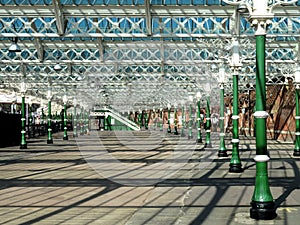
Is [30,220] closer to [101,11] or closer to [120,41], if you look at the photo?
[101,11]

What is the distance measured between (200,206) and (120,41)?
19.7m

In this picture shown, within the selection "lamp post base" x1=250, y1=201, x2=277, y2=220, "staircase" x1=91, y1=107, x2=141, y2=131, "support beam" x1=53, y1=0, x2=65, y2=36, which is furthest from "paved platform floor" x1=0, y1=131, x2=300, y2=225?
"staircase" x1=91, y1=107, x2=141, y2=131

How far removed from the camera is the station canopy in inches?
834

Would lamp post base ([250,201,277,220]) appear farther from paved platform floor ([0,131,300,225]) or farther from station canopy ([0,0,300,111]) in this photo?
station canopy ([0,0,300,111])

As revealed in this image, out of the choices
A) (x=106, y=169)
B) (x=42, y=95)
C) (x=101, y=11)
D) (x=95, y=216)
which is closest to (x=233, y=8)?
(x=101, y=11)

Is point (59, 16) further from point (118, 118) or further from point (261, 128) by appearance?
point (118, 118)

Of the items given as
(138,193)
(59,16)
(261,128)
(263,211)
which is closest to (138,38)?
(59,16)

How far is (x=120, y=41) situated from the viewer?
29.6m

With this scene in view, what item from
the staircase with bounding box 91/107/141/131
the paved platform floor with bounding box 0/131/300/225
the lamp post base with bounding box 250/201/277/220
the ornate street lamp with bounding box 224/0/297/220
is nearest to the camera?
the lamp post base with bounding box 250/201/277/220

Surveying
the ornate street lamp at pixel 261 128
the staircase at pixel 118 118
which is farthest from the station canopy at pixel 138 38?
the staircase at pixel 118 118

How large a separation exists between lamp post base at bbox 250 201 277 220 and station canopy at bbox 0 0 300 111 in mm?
5675

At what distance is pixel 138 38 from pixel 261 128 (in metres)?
20.9

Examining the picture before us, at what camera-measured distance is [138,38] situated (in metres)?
30.0

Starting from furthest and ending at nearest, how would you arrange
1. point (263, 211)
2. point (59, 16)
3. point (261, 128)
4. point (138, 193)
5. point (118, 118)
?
point (118, 118), point (59, 16), point (138, 193), point (261, 128), point (263, 211)
